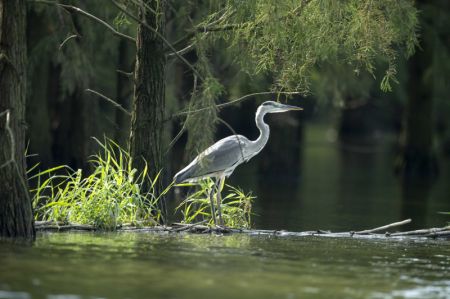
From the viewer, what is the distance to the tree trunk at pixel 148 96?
1329 centimetres

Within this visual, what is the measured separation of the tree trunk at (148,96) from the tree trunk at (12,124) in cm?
261

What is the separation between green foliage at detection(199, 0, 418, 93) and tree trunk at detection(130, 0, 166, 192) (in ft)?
2.30

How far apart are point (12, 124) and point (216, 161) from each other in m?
3.54

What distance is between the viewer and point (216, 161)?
13688 mm

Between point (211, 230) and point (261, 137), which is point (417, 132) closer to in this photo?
point (261, 137)

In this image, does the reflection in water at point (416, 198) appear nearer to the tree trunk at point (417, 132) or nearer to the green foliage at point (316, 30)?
the tree trunk at point (417, 132)

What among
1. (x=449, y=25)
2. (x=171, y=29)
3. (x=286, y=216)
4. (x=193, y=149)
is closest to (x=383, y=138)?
(x=449, y=25)

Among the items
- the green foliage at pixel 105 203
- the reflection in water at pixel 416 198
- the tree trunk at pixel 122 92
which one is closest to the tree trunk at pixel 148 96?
the green foliage at pixel 105 203

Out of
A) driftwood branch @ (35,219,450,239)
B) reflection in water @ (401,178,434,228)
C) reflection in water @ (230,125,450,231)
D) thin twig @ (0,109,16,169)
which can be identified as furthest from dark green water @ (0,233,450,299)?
reflection in water @ (401,178,434,228)

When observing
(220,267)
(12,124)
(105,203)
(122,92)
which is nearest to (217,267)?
(220,267)

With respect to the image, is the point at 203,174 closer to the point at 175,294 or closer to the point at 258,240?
the point at 258,240

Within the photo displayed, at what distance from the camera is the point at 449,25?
30.4 metres

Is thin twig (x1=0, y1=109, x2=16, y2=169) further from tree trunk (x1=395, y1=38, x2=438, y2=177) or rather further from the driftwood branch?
tree trunk (x1=395, y1=38, x2=438, y2=177)

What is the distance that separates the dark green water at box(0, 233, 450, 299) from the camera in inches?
327
